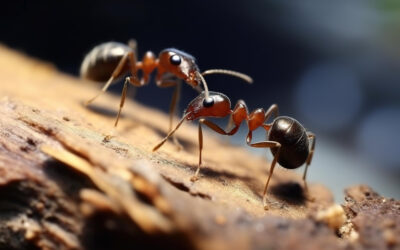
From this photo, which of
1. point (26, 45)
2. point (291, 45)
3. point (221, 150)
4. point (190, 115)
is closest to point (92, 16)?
point (26, 45)

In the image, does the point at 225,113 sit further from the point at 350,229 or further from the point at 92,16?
the point at 92,16

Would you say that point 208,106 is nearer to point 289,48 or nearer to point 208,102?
point 208,102

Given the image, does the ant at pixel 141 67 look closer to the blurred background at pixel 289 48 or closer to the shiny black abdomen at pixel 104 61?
the shiny black abdomen at pixel 104 61

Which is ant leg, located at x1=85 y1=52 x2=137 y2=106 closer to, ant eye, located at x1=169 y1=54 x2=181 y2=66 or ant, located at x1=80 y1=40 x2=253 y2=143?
ant, located at x1=80 y1=40 x2=253 y2=143

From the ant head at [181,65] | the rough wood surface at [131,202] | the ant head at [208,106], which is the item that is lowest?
the rough wood surface at [131,202]

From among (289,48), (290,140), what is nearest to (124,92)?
(290,140)

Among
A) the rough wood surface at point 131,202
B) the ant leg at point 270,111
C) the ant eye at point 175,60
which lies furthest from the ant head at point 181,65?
the rough wood surface at point 131,202
